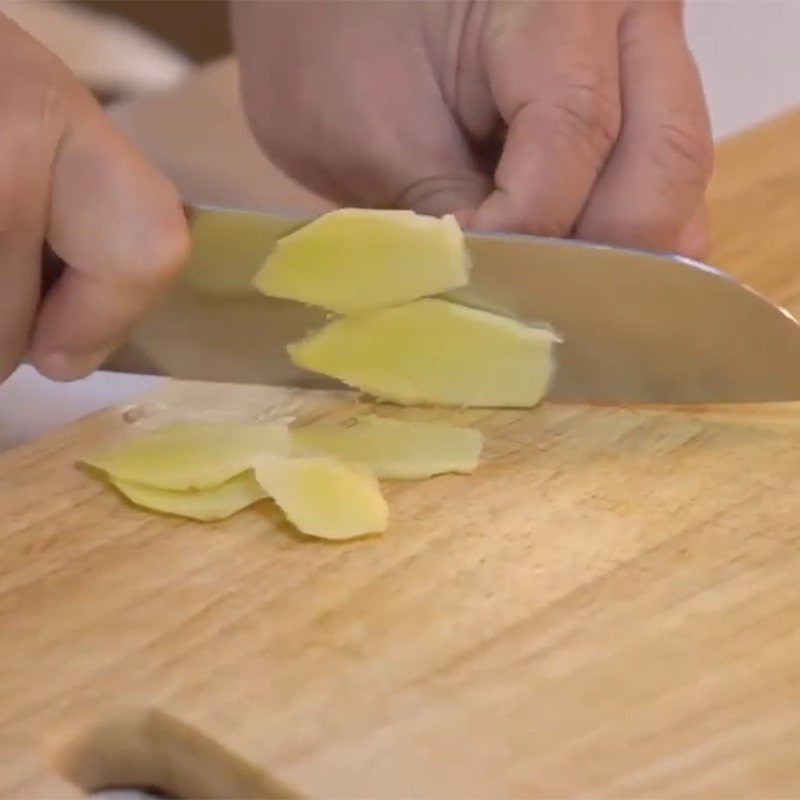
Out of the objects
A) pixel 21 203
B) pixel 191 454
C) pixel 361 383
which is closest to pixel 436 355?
pixel 361 383

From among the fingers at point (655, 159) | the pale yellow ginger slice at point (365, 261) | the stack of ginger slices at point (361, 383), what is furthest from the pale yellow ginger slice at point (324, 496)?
the fingers at point (655, 159)

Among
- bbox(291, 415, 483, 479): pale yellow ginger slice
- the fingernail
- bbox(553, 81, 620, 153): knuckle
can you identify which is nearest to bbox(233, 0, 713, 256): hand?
A: bbox(553, 81, 620, 153): knuckle

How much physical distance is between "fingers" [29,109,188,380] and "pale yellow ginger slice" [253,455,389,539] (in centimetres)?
12

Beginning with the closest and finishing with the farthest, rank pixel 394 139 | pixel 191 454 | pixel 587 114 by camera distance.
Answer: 1. pixel 191 454
2. pixel 587 114
3. pixel 394 139

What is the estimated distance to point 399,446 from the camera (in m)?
0.84

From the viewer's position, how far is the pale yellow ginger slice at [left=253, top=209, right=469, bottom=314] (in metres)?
0.83

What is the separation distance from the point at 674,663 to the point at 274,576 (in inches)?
8.5

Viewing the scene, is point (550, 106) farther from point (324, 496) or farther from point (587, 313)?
point (324, 496)

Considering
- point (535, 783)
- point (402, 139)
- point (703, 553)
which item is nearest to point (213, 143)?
point (402, 139)

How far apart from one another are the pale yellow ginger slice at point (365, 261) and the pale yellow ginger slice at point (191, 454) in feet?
0.29

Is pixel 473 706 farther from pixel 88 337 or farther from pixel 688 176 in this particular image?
pixel 688 176

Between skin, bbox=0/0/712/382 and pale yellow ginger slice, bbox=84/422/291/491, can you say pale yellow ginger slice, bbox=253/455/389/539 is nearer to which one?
pale yellow ginger slice, bbox=84/422/291/491

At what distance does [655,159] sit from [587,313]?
14 centimetres

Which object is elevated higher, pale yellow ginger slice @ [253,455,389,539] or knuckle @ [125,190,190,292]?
knuckle @ [125,190,190,292]
